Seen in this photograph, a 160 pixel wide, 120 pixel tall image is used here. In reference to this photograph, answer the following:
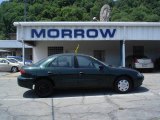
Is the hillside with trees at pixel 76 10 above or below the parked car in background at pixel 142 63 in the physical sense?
above

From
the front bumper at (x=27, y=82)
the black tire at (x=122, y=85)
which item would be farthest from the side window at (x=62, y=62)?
the black tire at (x=122, y=85)

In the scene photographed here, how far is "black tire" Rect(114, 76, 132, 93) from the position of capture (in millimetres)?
11984

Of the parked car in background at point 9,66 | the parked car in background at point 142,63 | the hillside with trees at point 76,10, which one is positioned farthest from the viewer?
the hillside with trees at point 76,10

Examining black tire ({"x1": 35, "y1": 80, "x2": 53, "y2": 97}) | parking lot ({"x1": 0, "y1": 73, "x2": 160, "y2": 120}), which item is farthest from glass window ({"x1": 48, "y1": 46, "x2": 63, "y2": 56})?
black tire ({"x1": 35, "y1": 80, "x2": 53, "y2": 97})

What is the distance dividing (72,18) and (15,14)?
16.3m

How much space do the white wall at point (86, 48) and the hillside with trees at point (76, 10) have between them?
2795 centimetres

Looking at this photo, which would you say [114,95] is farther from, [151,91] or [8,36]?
[8,36]

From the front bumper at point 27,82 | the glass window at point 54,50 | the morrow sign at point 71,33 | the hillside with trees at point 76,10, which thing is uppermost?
the hillside with trees at point 76,10

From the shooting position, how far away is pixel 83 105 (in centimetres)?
994

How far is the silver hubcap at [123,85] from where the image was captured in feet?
39.4

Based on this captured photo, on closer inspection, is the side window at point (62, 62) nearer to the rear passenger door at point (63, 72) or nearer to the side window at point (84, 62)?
the rear passenger door at point (63, 72)

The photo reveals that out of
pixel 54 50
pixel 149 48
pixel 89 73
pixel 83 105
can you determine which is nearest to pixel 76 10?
pixel 149 48

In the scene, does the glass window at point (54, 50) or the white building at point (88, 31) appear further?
the glass window at point (54, 50)

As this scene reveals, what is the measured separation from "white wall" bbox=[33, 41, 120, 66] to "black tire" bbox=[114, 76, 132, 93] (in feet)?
46.2
